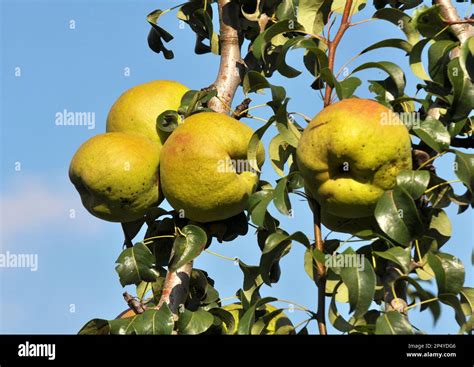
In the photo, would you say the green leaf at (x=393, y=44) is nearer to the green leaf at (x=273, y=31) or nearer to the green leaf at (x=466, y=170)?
the green leaf at (x=273, y=31)

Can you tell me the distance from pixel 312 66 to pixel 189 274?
869mm

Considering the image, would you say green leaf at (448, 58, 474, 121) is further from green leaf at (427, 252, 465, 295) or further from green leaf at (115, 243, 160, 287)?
green leaf at (115, 243, 160, 287)

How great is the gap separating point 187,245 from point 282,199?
42 cm

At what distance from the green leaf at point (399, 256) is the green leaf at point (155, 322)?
2.28 ft

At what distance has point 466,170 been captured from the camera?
2.35m

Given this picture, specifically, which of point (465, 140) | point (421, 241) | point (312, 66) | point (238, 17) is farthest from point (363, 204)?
point (238, 17)

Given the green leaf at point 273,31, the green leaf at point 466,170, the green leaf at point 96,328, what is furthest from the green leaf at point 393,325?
the green leaf at point 273,31

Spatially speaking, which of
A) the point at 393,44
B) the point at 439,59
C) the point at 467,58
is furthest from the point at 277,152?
the point at 467,58

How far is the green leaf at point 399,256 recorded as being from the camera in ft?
7.66

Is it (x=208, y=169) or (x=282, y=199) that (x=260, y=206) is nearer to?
(x=282, y=199)

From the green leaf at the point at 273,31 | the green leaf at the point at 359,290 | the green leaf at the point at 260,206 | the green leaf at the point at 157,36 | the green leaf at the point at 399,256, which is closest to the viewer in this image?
the green leaf at the point at 359,290

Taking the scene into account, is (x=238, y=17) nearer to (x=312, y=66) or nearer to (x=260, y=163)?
(x=312, y=66)

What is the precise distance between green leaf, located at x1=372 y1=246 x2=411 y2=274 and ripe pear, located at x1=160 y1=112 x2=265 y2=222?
24.4 inches

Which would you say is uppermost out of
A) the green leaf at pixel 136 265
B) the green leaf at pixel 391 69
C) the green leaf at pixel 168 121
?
the green leaf at pixel 391 69
